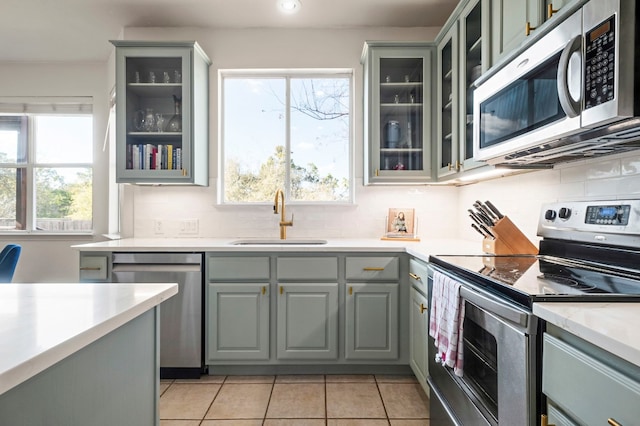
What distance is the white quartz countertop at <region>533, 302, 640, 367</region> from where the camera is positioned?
0.70 metres

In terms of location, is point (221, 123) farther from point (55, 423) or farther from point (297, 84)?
point (55, 423)

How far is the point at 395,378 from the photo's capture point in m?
2.54

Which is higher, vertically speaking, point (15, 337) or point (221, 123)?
point (221, 123)

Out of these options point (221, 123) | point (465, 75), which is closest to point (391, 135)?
point (465, 75)

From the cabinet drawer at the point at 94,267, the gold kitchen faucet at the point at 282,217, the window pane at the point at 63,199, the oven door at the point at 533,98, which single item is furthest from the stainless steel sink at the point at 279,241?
the window pane at the point at 63,199

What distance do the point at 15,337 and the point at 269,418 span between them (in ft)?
5.44

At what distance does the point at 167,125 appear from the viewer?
2992 millimetres

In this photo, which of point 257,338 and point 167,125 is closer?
point 257,338

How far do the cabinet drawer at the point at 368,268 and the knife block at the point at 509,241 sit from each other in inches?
28.7

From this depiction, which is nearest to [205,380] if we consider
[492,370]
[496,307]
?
[492,370]

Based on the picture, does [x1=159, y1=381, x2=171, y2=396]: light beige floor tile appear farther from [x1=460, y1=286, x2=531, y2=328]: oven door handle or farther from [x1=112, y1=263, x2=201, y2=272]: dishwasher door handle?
[x1=460, y1=286, x2=531, y2=328]: oven door handle

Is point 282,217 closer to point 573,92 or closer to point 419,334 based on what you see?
point 419,334

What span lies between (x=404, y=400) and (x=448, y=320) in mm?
1010

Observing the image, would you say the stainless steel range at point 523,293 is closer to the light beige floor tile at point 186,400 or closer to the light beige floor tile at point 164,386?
the light beige floor tile at point 186,400
